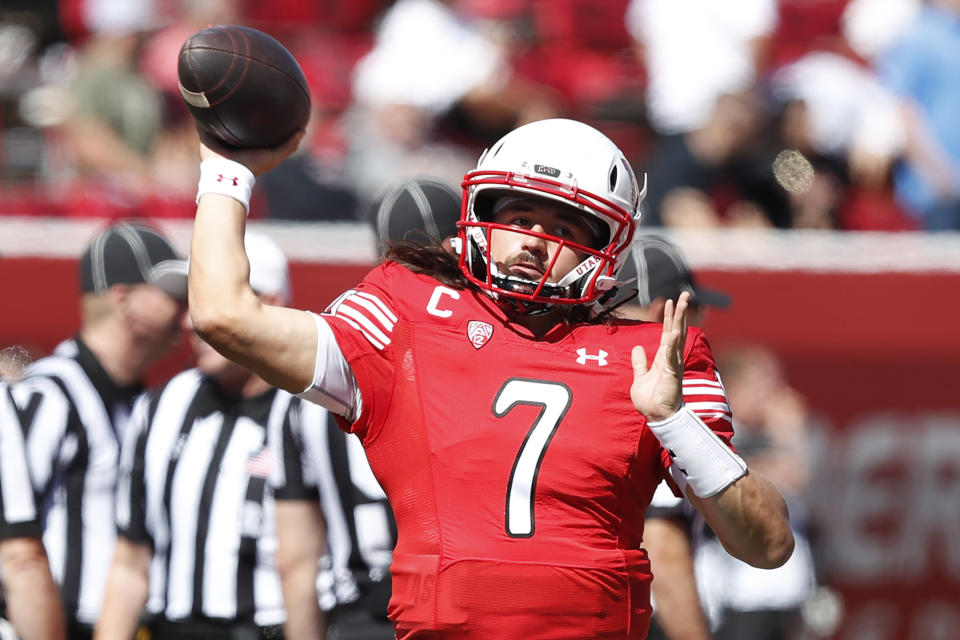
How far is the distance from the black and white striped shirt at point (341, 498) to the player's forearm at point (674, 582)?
0.74 meters

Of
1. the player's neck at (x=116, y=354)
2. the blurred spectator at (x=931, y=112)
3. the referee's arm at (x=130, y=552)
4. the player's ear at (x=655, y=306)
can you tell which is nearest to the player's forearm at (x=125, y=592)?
the referee's arm at (x=130, y=552)

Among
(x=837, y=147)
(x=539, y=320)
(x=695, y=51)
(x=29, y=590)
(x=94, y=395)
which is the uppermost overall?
(x=695, y=51)

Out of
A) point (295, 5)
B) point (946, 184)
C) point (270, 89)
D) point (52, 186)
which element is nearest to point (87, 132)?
point (52, 186)

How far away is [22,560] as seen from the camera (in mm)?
4141

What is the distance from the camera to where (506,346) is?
2.85m

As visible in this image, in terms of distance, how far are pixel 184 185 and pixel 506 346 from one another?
4.81 m

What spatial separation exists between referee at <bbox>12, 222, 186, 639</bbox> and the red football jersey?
71.5 inches

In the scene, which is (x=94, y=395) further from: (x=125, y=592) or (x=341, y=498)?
(x=341, y=498)

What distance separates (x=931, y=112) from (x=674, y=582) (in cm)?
478

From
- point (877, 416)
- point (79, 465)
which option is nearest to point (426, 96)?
point (877, 416)

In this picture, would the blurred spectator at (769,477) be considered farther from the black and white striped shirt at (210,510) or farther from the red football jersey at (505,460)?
the red football jersey at (505,460)

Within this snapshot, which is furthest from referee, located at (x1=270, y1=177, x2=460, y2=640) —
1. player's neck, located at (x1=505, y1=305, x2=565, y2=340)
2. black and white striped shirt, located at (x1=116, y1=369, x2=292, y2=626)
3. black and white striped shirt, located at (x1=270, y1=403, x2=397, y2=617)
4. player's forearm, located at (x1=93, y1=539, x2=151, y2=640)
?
player's neck, located at (x1=505, y1=305, x2=565, y2=340)

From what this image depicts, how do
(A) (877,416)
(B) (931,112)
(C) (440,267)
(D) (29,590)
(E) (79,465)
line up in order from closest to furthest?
(C) (440,267) → (D) (29,590) → (E) (79,465) → (A) (877,416) → (B) (931,112)

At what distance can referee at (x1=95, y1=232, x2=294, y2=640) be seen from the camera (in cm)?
441
